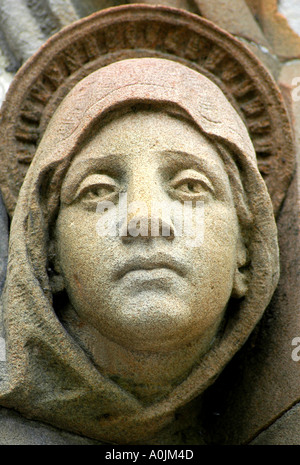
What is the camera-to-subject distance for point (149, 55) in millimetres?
→ 2662

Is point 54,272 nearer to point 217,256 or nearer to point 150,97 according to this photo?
point 217,256

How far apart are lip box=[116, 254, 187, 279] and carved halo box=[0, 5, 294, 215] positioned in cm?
77

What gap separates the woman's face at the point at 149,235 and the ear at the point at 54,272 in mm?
29

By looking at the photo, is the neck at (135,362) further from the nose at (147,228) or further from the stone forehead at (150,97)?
the stone forehead at (150,97)

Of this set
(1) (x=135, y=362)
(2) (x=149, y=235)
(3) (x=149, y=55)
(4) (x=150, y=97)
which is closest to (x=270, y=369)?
(1) (x=135, y=362)

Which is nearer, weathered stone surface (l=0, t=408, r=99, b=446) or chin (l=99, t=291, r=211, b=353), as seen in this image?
chin (l=99, t=291, r=211, b=353)

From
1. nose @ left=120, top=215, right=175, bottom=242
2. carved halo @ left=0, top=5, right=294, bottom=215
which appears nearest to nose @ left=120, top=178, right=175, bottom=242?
nose @ left=120, top=215, right=175, bottom=242

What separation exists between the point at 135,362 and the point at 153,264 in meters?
0.36

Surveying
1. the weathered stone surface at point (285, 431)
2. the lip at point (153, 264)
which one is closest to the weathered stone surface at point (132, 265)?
the lip at point (153, 264)

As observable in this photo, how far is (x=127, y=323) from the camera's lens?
77.4 inches

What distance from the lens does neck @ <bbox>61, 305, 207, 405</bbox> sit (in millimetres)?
2146

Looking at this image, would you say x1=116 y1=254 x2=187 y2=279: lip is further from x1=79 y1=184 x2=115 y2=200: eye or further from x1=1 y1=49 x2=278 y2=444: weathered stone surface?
x1=79 y1=184 x2=115 y2=200: eye

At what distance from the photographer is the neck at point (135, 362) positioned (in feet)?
7.04
